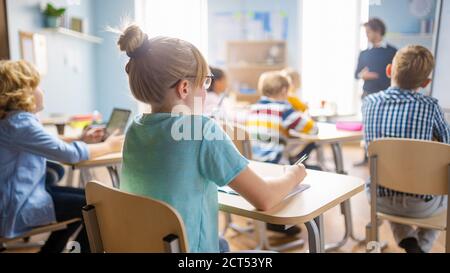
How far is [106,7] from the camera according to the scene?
1.42m

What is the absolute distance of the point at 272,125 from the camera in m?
2.12

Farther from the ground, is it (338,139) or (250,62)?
(250,62)

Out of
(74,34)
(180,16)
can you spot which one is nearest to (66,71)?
(74,34)

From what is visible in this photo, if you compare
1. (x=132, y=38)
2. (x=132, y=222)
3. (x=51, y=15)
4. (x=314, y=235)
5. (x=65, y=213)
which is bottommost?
(x=65, y=213)

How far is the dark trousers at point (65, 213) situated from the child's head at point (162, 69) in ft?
2.43

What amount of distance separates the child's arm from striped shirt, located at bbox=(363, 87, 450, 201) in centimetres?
61

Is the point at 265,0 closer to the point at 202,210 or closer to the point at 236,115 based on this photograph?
the point at 236,115

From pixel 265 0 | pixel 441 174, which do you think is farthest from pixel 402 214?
pixel 265 0

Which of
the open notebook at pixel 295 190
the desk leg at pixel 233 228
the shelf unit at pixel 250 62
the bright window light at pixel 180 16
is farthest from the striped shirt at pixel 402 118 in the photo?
the shelf unit at pixel 250 62

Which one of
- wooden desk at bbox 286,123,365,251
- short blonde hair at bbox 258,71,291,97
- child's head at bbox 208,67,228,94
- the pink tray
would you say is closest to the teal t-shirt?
wooden desk at bbox 286,123,365,251

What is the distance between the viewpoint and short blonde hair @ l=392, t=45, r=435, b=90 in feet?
3.91

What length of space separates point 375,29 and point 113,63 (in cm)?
93

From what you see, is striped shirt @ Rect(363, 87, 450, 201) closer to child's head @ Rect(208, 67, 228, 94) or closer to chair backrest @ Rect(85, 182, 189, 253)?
chair backrest @ Rect(85, 182, 189, 253)

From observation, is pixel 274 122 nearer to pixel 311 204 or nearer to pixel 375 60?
pixel 375 60
